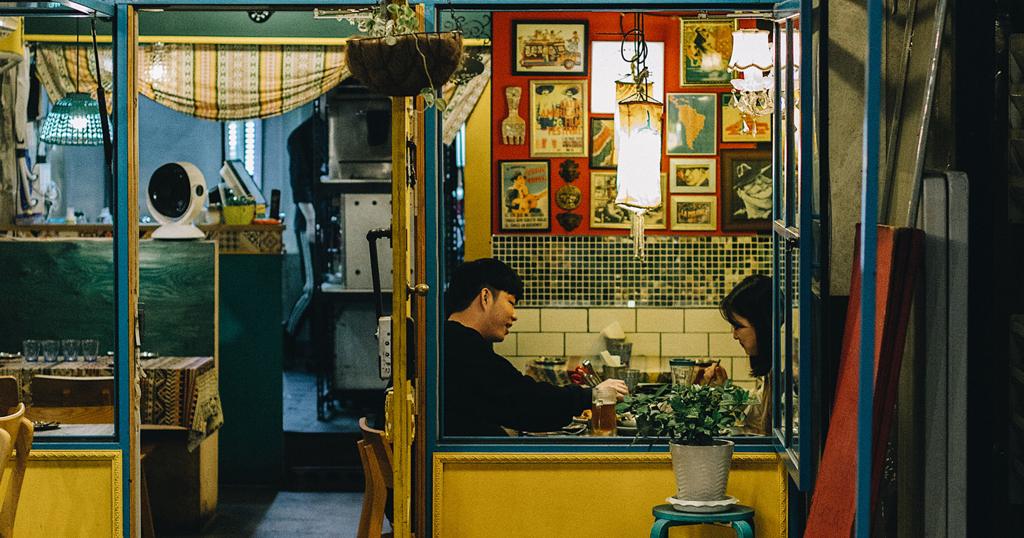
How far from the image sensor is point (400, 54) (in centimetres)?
365

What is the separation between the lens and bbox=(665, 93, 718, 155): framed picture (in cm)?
679

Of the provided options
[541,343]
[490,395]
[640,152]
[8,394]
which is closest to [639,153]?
[640,152]

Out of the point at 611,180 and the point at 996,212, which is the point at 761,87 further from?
the point at 996,212

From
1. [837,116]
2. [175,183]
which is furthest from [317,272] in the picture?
[837,116]

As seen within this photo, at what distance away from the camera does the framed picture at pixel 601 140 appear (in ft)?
22.4

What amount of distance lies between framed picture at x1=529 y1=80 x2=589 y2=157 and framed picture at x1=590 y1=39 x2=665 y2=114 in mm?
77

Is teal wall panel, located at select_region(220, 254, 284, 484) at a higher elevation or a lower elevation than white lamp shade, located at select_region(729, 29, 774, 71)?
lower

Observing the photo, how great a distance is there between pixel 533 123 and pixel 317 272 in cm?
386

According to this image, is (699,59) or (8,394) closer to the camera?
(8,394)

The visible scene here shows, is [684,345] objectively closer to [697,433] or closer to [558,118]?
[558,118]

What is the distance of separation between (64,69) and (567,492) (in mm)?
4528

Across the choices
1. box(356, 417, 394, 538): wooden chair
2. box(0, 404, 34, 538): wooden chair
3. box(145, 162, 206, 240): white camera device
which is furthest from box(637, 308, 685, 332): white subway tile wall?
box(0, 404, 34, 538): wooden chair

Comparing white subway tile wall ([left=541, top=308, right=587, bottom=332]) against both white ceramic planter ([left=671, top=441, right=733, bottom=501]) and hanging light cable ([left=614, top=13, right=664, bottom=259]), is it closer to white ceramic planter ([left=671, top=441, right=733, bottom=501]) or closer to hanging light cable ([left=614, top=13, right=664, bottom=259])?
hanging light cable ([left=614, top=13, right=664, bottom=259])

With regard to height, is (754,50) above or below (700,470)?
above
